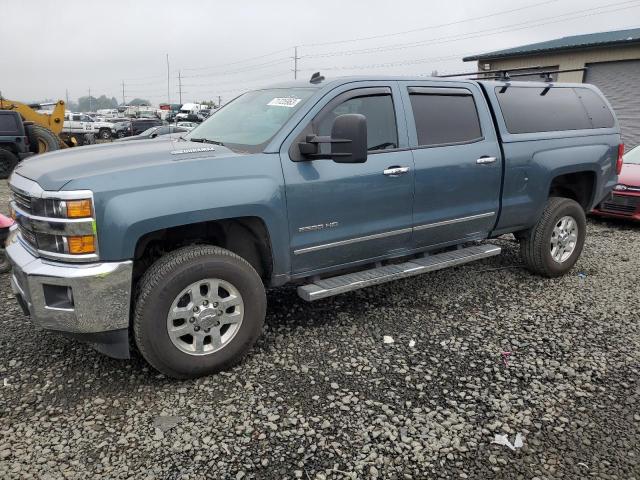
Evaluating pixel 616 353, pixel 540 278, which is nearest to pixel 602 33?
pixel 540 278

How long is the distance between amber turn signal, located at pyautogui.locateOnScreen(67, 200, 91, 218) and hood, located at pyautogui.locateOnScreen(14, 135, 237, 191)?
12 centimetres

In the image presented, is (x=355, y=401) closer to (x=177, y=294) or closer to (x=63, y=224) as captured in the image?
(x=177, y=294)

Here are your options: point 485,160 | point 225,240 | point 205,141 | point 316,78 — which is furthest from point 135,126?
point 225,240

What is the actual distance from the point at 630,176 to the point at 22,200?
8.21m

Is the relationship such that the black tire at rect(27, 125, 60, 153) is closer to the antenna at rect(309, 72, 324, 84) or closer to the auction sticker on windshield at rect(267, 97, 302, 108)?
the auction sticker on windshield at rect(267, 97, 302, 108)

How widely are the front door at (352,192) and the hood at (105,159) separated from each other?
22.4 inches

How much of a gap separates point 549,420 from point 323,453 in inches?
53.1

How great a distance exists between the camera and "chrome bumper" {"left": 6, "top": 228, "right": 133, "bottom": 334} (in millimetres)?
2844

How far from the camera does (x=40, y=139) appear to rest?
51.1ft

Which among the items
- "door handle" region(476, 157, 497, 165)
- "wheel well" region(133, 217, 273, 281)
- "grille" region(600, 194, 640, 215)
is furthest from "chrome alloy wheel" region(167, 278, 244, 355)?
"grille" region(600, 194, 640, 215)

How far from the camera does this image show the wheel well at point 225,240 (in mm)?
3365

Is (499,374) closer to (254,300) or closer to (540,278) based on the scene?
(254,300)

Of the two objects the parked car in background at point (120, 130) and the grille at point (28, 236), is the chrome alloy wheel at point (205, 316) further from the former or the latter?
the parked car in background at point (120, 130)

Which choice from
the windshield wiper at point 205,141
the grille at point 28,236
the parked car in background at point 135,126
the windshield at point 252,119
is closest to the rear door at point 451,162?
the windshield at point 252,119
